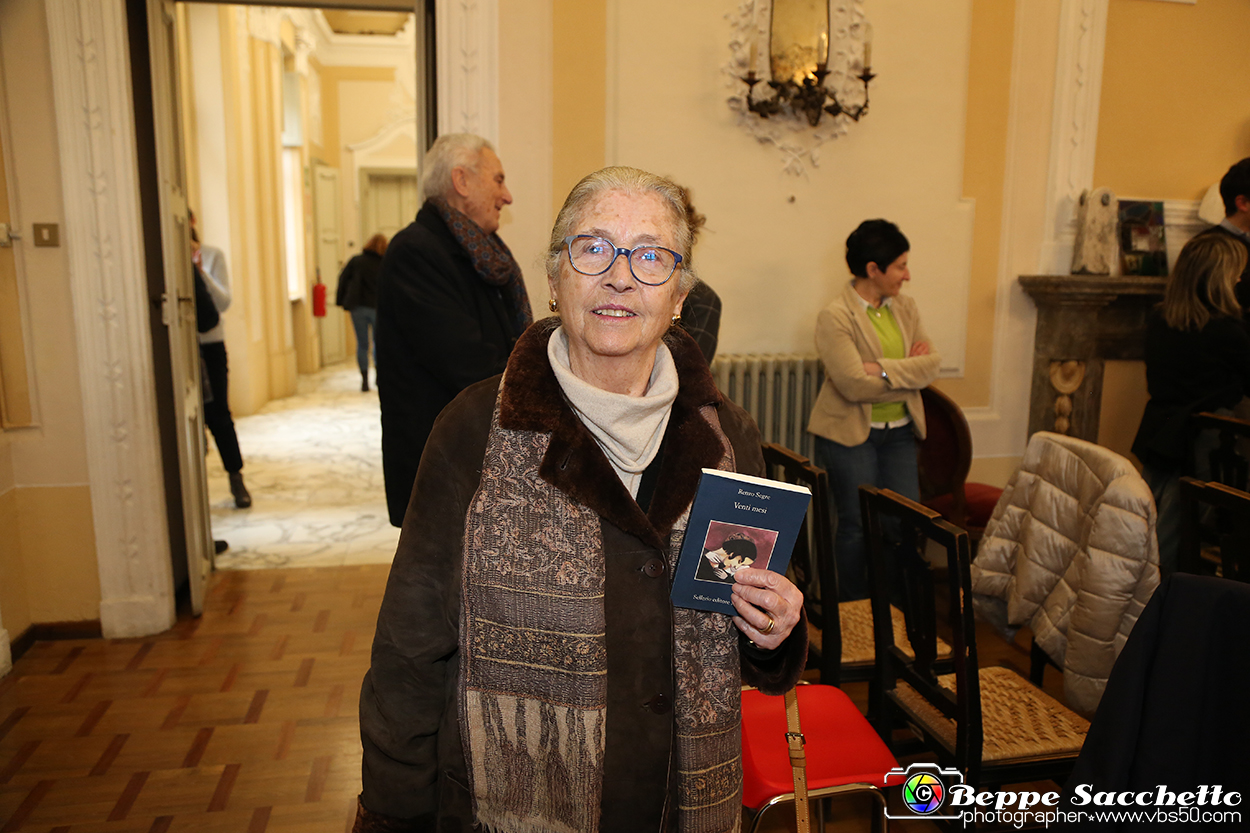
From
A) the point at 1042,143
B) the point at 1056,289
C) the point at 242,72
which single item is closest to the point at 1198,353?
the point at 1056,289

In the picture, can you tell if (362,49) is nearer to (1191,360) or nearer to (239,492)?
(239,492)

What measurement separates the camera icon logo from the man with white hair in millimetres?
1485

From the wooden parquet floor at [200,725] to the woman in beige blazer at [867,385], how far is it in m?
1.94

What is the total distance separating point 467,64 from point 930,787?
3.01 metres

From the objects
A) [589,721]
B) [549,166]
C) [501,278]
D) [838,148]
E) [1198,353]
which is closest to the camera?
[589,721]

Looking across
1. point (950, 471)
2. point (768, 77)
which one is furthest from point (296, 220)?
point (950, 471)

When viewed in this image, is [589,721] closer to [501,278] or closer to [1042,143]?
[501,278]

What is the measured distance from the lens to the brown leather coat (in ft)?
4.07

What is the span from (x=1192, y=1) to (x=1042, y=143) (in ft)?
3.41

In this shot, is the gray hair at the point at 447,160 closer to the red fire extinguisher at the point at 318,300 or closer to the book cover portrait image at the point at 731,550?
the book cover portrait image at the point at 731,550

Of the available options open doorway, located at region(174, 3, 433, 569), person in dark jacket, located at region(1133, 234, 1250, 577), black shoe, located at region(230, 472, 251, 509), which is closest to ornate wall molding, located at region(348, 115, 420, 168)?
open doorway, located at region(174, 3, 433, 569)

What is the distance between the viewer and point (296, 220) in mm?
10406

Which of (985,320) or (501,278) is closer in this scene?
(501,278)

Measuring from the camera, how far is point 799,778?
1.38m
